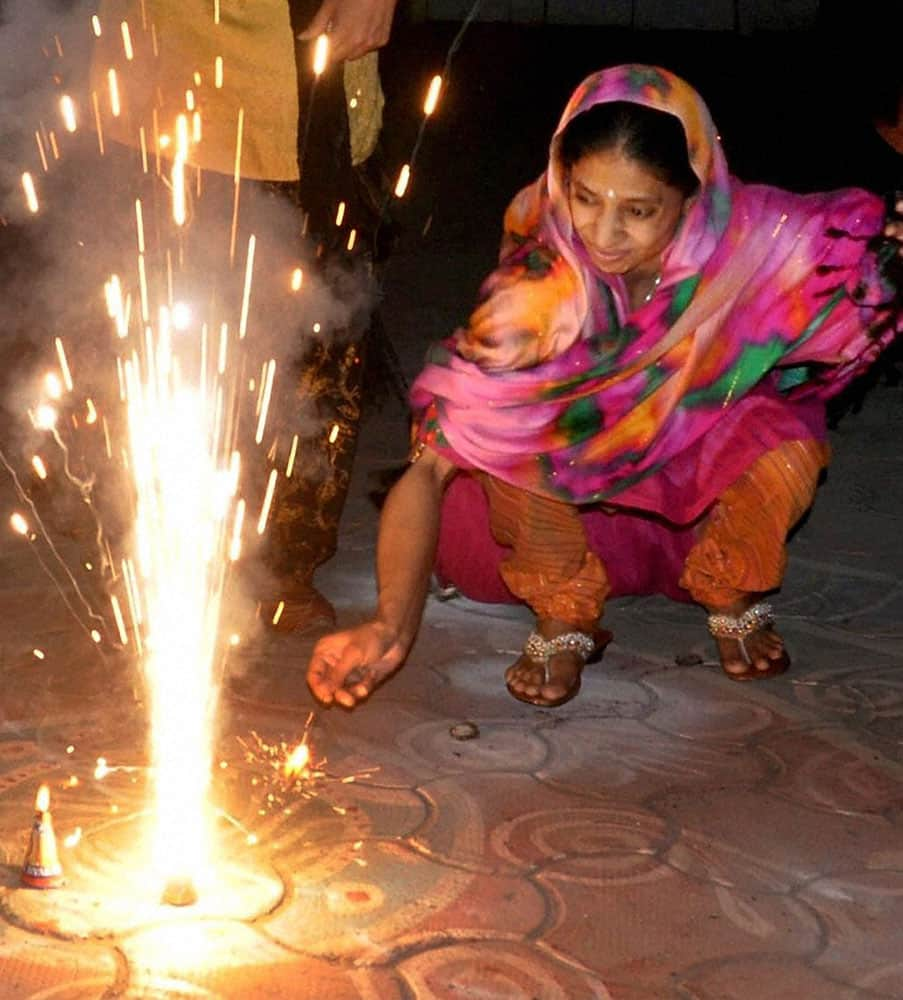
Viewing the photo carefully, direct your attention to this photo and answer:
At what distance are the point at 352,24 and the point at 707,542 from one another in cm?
128

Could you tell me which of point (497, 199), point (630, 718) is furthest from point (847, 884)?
point (497, 199)

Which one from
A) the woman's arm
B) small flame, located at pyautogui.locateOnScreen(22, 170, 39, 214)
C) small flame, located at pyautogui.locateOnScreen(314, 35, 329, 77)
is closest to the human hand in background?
small flame, located at pyautogui.locateOnScreen(314, 35, 329, 77)

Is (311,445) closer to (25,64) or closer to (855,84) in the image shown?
(25,64)

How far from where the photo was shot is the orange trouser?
387cm

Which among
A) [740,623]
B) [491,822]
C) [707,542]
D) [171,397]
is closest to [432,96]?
[171,397]

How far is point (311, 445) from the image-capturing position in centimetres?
401

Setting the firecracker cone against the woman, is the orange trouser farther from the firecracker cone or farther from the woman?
the firecracker cone

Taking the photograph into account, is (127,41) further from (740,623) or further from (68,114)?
(740,623)

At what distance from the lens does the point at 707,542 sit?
13.0 feet

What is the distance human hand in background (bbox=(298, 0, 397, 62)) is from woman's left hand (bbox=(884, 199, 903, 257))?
1054 mm

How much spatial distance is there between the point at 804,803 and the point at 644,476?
2.92 ft

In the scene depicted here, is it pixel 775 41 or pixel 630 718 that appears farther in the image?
pixel 775 41

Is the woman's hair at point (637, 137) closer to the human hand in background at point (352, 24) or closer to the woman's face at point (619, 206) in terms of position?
the woman's face at point (619, 206)

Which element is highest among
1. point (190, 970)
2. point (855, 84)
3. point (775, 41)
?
point (775, 41)
